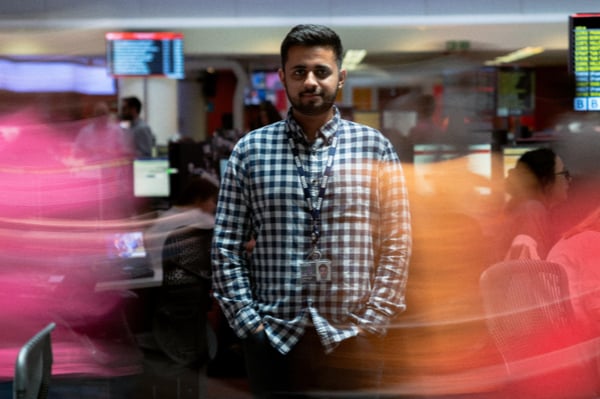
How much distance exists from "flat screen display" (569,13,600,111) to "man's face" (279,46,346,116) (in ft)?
9.48

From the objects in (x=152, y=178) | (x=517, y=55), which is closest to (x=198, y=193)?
(x=152, y=178)

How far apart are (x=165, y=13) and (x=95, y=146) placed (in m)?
3.93

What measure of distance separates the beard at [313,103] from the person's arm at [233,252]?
230 millimetres

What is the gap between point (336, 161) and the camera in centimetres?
241

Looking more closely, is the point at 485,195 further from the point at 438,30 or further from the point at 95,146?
the point at 438,30

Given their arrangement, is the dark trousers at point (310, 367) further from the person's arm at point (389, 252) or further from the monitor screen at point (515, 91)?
the monitor screen at point (515, 91)

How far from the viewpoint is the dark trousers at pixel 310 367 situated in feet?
7.73

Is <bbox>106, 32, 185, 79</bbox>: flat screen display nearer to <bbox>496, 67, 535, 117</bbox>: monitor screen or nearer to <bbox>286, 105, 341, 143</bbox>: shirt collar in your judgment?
<bbox>496, 67, 535, 117</bbox>: monitor screen

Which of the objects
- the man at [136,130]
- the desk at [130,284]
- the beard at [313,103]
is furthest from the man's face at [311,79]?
the man at [136,130]

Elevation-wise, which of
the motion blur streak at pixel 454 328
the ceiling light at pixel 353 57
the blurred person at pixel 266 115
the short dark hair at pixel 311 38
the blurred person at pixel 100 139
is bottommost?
the motion blur streak at pixel 454 328

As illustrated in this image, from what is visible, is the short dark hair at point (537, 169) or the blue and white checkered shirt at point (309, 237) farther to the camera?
the short dark hair at point (537, 169)

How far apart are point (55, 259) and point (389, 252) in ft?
7.56

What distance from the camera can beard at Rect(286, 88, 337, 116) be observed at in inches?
93.6

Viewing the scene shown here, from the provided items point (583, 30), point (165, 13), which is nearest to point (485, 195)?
point (583, 30)
